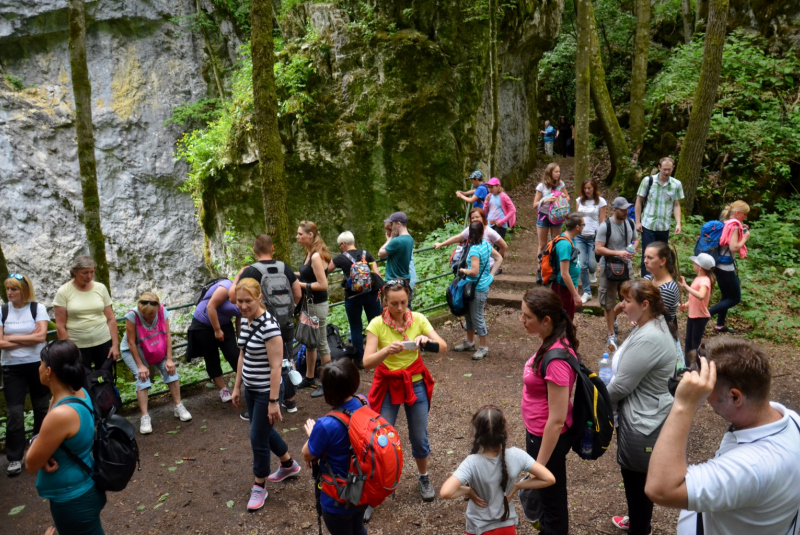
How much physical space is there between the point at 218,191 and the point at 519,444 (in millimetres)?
11754

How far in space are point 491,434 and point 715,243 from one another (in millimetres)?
6433

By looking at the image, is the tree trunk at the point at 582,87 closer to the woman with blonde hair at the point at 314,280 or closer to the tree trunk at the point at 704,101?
the tree trunk at the point at 704,101

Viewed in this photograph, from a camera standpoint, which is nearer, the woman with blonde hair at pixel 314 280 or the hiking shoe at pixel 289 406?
the hiking shoe at pixel 289 406

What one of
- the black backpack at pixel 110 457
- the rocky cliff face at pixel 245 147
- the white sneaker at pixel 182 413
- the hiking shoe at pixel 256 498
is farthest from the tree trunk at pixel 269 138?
the rocky cliff face at pixel 245 147

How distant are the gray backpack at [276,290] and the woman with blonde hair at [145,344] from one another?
1.26 m

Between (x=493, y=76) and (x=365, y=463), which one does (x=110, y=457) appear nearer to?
(x=365, y=463)

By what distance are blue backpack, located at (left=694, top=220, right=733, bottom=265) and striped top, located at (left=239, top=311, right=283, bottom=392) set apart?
658cm

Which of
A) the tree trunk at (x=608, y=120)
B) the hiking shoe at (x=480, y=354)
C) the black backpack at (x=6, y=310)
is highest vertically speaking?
the tree trunk at (x=608, y=120)

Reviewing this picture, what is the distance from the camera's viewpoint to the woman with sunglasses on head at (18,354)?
5.57 m

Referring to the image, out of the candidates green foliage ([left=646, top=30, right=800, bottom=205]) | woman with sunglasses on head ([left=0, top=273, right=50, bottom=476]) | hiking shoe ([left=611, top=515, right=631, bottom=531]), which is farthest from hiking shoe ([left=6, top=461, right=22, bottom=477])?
green foliage ([left=646, top=30, right=800, bottom=205])

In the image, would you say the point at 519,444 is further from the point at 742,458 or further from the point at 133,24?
the point at 133,24

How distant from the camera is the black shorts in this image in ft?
22.0

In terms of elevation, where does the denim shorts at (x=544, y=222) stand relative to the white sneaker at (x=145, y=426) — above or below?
above

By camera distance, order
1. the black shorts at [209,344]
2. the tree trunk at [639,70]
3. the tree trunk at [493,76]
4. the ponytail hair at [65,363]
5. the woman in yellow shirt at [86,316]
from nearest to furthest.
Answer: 1. the ponytail hair at [65,363]
2. the woman in yellow shirt at [86,316]
3. the black shorts at [209,344]
4. the tree trunk at [493,76]
5. the tree trunk at [639,70]
